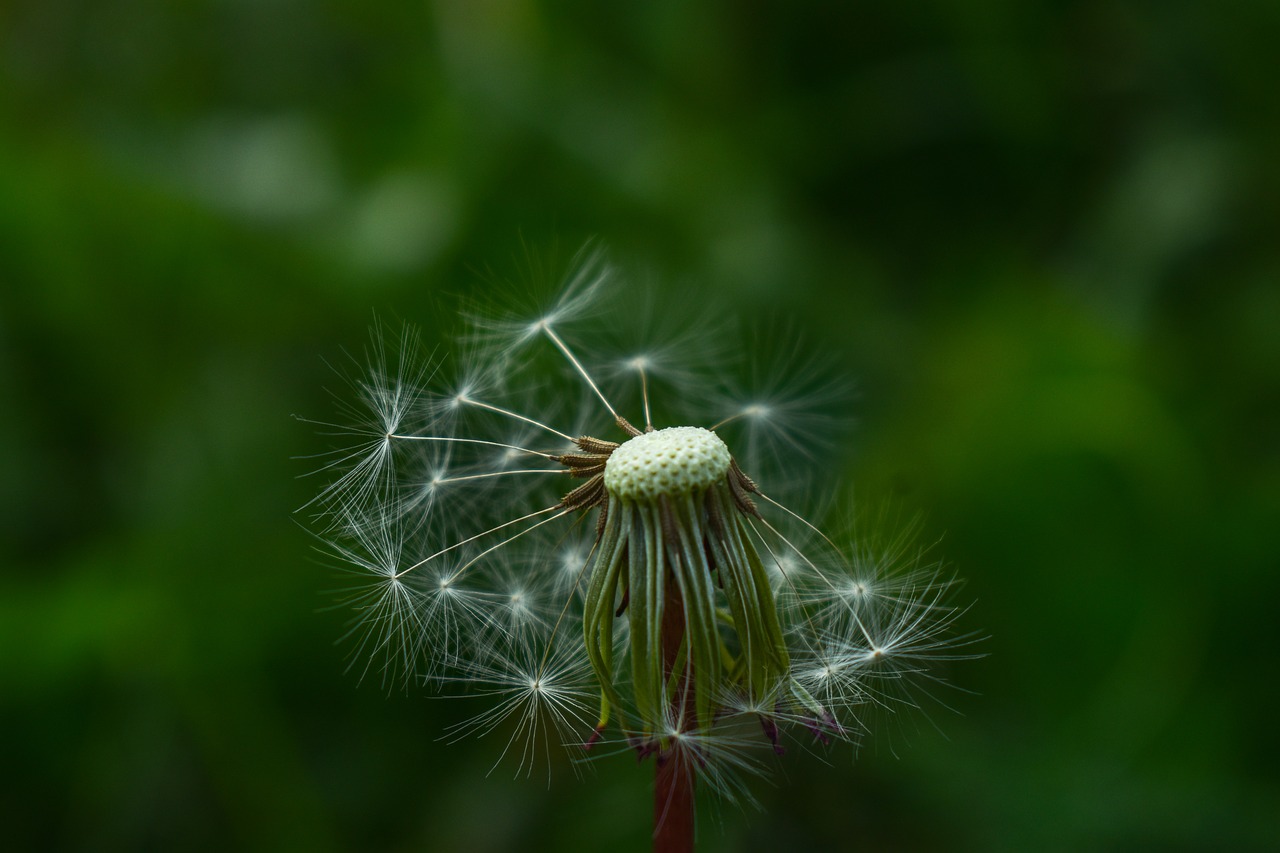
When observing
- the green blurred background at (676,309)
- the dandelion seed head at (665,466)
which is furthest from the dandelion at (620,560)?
the green blurred background at (676,309)

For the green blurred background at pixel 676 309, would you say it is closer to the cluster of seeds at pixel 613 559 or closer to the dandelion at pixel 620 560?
the dandelion at pixel 620 560

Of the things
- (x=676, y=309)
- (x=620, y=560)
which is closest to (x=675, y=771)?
(x=620, y=560)

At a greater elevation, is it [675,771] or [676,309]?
[676,309]

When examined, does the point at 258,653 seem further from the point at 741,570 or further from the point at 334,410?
the point at 741,570

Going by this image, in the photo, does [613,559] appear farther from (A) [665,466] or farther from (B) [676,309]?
(B) [676,309]

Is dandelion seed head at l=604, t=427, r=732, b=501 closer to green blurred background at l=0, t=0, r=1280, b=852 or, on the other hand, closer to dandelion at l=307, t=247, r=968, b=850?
dandelion at l=307, t=247, r=968, b=850

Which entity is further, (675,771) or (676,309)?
(676,309)
